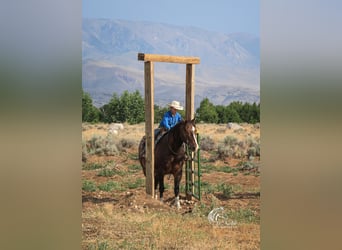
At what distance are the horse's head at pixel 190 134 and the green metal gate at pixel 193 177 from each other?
0.23 meters

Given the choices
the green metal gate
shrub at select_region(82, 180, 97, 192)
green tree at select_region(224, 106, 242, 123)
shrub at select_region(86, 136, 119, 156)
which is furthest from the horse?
shrub at select_region(82, 180, 97, 192)

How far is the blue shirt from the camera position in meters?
7.41

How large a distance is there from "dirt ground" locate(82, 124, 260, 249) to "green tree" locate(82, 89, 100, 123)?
8cm

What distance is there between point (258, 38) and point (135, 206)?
2663 mm

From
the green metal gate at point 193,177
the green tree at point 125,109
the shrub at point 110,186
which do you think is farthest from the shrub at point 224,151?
the shrub at point 110,186

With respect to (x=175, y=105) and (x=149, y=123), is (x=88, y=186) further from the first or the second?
(x=175, y=105)

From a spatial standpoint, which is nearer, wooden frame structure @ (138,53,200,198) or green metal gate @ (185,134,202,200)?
wooden frame structure @ (138,53,200,198)

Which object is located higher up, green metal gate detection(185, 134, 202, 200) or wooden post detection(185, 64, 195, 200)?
wooden post detection(185, 64, 195, 200)

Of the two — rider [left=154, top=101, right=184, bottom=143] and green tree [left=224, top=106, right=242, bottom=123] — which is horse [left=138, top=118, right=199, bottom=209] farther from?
green tree [left=224, top=106, right=242, bottom=123]

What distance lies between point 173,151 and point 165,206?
723mm
